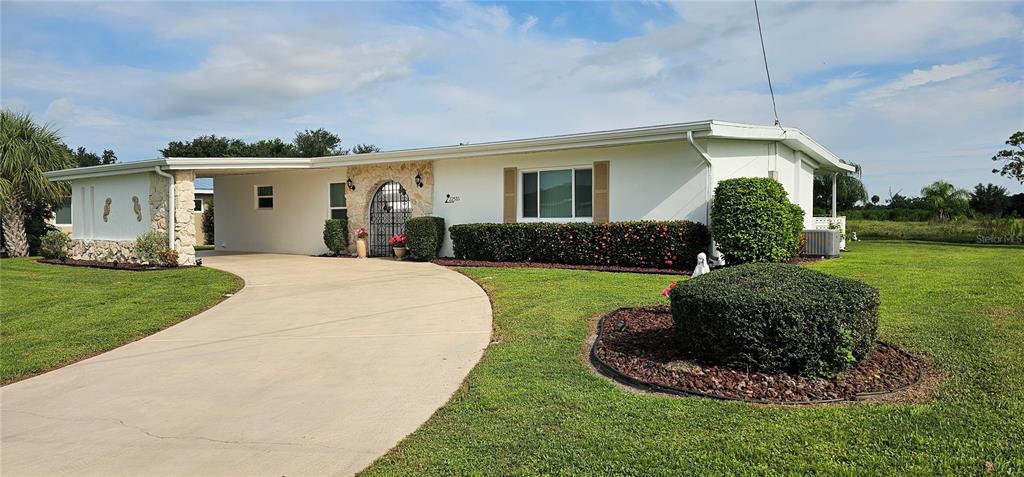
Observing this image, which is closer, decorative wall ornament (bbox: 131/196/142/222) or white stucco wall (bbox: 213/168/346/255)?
decorative wall ornament (bbox: 131/196/142/222)

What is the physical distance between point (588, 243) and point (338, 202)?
877 centimetres

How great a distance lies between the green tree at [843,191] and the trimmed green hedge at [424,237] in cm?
2216

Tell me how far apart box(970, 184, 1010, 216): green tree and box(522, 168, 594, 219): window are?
2242cm

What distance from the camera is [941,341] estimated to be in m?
5.40

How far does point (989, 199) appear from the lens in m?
27.4

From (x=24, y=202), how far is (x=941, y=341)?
2419 centimetres

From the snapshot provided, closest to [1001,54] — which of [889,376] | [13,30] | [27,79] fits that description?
[889,376]

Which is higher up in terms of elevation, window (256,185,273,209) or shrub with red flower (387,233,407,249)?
window (256,185,273,209)

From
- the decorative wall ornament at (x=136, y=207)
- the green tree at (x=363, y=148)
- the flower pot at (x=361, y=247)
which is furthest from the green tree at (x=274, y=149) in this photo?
the flower pot at (x=361, y=247)

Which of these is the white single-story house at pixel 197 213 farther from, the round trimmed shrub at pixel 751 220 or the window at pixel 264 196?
the round trimmed shrub at pixel 751 220

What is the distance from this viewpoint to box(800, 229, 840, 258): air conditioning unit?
1448 centimetres

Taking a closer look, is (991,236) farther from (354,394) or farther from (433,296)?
(354,394)

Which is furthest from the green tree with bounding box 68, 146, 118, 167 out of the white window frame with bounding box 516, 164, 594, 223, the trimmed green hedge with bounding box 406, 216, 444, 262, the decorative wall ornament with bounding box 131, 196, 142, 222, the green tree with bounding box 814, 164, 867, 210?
the green tree with bounding box 814, 164, 867, 210

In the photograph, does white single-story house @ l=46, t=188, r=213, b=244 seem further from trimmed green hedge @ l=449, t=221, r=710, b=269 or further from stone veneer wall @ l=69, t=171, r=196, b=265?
trimmed green hedge @ l=449, t=221, r=710, b=269
